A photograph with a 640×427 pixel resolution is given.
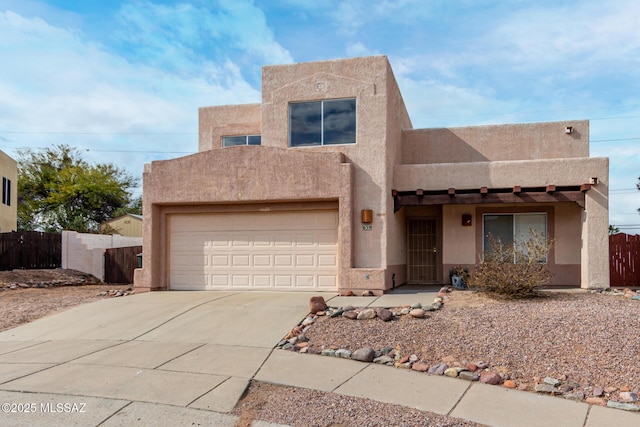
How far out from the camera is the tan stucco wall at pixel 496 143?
1672 centimetres

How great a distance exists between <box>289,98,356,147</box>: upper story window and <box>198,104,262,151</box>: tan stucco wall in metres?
3.23

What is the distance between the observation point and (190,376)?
7.55m

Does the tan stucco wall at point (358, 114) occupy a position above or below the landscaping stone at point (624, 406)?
above

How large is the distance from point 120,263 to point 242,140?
752cm

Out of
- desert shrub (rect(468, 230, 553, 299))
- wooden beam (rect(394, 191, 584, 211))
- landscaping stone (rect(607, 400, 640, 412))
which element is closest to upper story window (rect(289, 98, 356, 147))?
wooden beam (rect(394, 191, 584, 211))

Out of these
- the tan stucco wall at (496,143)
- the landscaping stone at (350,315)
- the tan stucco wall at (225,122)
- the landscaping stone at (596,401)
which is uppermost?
the tan stucco wall at (225,122)

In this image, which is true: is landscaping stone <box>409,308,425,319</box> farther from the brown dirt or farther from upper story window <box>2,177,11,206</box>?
upper story window <box>2,177,11,206</box>

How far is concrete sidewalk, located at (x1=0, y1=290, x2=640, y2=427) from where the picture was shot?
622cm

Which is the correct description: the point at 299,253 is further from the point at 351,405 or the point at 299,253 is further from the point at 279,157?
the point at 351,405

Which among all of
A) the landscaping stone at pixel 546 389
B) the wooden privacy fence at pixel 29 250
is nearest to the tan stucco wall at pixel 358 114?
the landscaping stone at pixel 546 389

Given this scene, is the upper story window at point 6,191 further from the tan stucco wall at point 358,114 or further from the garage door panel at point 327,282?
the garage door panel at point 327,282

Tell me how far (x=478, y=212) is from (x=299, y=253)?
5.55 metres

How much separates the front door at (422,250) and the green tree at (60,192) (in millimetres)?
27623

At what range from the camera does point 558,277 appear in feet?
49.1
